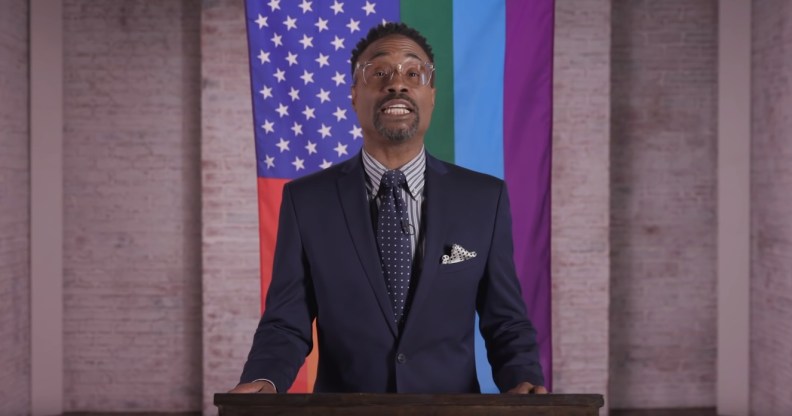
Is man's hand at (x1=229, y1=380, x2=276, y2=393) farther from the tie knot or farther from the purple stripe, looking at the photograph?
the purple stripe

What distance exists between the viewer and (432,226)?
1.83 m

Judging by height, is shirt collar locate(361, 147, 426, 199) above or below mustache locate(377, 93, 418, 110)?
below

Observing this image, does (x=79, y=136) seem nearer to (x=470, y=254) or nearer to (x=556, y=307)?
(x=556, y=307)

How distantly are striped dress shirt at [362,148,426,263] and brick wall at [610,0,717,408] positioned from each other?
3.85 m

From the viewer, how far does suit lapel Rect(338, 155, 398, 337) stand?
1783mm

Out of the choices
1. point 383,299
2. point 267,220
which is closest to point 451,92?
point 267,220

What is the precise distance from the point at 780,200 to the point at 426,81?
3904 mm

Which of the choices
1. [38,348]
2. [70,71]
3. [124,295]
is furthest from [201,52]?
[38,348]

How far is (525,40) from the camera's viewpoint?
320 cm

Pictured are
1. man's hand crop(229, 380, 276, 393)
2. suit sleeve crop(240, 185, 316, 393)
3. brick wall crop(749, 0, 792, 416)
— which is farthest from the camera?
brick wall crop(749, 0, 792, 416)

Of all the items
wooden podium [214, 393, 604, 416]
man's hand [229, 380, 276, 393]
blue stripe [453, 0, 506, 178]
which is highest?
blue stripe [453, 0, 506, 178]

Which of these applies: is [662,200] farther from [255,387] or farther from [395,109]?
[255,387]

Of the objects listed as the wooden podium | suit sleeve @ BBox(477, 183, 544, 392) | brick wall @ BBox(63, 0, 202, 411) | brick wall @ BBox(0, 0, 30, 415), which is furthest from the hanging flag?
brick wall @ BBox(0, 0, 30, 415)

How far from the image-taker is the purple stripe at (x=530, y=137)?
3195 mm
